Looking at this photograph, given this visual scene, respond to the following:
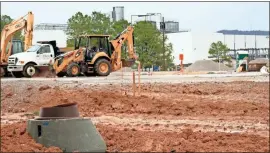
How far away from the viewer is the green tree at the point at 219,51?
86.1 m

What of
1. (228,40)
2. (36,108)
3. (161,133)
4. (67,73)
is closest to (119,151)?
(161,133)

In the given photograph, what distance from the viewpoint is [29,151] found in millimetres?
8641

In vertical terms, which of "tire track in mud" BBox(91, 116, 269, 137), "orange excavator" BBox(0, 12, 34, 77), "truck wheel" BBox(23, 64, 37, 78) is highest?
"orange excavator" BBox(0, 12, 34, 77)

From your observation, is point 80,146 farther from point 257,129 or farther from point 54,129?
point 257,129

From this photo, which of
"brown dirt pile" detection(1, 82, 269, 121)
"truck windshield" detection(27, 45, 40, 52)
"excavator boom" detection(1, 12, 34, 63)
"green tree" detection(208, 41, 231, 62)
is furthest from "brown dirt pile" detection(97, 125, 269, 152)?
"green tree" detection(208, 41, 231, 62)

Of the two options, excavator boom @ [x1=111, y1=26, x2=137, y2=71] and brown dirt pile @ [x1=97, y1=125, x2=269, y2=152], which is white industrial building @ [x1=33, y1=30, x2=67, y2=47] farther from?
brown dirt pile @ [x1=97, y1=125, x2=269, y2=152]

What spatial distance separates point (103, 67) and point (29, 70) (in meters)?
4.50

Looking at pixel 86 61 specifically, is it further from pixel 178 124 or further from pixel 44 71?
pixel 178 124

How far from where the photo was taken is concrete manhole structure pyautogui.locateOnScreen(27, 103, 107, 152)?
8.68 m

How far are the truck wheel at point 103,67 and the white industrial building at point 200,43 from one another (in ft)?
158

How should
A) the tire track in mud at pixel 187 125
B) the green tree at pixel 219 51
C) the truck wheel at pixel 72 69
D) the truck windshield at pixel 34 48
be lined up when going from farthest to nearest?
the green tree at pixel 219 51
the truck windshield at pixel 34 48
the truck wheel at pixel 72 69
the tire track in mud at pixel 187 125

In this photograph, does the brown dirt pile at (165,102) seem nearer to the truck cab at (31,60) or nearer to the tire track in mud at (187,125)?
the tire track in mud at (187,125)

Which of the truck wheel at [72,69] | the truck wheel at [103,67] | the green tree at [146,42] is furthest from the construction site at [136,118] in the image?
the green tree at [146,42]

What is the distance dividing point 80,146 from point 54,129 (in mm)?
454
